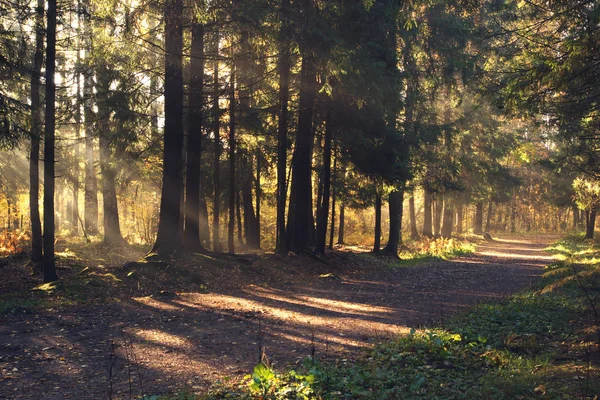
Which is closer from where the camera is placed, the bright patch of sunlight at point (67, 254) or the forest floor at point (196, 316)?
the forest floor at point (196, 316)

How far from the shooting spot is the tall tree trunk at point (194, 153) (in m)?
16.2

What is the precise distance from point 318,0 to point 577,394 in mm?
13650

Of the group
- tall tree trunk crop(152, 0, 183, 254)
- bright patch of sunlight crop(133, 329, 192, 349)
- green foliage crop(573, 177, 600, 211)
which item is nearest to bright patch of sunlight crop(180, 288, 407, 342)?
bright patch of sunlight crop(133, 329, 192, 349)

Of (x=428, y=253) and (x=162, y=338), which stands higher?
(x=162, y=338)

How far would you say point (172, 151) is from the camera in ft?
49.8

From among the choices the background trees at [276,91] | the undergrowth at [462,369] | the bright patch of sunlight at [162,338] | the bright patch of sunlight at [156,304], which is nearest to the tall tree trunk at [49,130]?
the background trees at [276,91]

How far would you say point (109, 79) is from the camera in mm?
16344

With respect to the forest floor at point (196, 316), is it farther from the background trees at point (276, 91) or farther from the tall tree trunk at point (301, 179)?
the background trees at point (276, 91)

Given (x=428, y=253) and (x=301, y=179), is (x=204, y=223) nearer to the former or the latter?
(x=301, y=179)

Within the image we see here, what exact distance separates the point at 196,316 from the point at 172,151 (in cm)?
661

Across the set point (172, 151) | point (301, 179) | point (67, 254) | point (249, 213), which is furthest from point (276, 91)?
point (67, 254)

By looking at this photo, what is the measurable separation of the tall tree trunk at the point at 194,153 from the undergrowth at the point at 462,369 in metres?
9.79

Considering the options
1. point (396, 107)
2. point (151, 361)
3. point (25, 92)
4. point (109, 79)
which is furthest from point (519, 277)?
point (25, 92)

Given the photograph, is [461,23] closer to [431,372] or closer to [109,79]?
[109,79]
